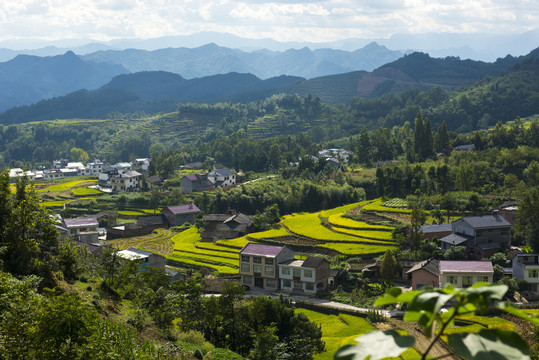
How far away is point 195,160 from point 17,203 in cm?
9062

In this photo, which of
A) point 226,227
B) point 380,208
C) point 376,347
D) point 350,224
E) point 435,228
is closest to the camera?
point 376,347

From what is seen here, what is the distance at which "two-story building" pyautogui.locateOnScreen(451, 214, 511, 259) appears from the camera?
46.0 meters

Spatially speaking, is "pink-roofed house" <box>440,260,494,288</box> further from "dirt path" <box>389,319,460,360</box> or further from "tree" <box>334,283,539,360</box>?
"tree" <box>334,283,539,360</box>

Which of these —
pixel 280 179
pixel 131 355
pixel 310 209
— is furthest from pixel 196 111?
pixel 131 355

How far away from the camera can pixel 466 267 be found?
39.0 metres

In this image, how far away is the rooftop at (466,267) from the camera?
38.6m

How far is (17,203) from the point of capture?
2331cm

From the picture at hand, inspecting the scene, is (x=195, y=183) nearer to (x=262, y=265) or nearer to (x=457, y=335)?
(x=262, y=265)

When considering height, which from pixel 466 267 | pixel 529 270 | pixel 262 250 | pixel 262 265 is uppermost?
pixel 466 267

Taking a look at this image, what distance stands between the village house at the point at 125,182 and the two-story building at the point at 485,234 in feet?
187

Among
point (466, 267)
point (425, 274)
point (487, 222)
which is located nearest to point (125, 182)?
point (487, 222)

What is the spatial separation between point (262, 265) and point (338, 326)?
35.5 feet

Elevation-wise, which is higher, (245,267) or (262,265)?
(262,265)

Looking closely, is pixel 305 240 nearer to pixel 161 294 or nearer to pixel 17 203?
pixel 161 294
